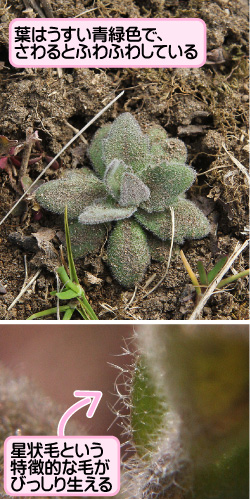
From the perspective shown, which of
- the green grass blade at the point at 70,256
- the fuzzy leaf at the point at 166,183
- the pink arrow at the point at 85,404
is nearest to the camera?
the pink arrow at the point at 85,404

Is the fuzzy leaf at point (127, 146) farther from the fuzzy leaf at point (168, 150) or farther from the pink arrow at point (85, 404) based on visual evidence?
the pink arrow at point (85, 404)

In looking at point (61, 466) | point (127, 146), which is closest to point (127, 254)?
point (127, 146)

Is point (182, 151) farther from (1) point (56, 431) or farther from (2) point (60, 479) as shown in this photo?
(2) point (60, 479)

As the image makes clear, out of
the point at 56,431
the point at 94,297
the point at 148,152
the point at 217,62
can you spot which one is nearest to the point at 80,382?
the point at 56,431

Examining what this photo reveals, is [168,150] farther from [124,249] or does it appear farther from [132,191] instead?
[124,249]

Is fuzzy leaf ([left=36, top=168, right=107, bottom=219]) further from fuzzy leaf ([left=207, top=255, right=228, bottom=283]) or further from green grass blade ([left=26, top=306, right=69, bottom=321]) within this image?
fuzzy leaf ([left=207, top=255, right=228, bottom=283])

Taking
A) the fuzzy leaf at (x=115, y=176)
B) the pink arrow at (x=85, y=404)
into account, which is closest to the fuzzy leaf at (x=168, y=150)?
the fuzzy leaf at (x=115, y=176)
